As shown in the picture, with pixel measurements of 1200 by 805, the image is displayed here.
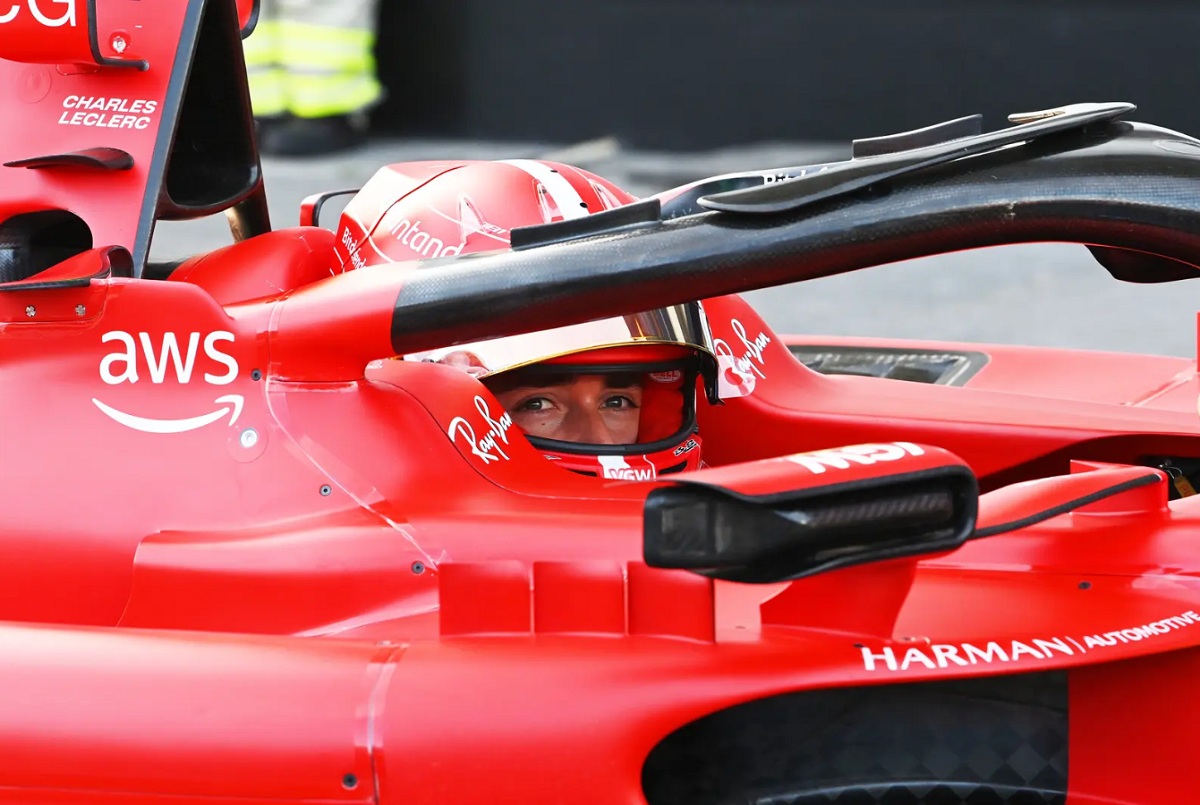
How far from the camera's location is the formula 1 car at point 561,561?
1.62 metres

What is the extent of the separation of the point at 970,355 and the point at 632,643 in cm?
198

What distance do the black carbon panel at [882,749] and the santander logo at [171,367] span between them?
743mm

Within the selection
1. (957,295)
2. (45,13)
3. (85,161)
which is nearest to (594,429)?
(85,161)

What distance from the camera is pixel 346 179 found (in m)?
8.56

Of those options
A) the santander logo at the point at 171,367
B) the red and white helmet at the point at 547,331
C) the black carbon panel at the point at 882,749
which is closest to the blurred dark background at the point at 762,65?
the red and white helmet at the point at 547,331

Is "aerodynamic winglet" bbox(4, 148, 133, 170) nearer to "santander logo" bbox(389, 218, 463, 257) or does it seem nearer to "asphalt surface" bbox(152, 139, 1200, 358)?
"santander logo" bbox(389, 218, 463, 257)

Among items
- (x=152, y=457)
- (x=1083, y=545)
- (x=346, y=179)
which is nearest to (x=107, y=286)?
(x=152, y=457)

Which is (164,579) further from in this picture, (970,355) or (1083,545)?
(970,355)

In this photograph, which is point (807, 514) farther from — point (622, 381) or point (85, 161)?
point (85, 161)

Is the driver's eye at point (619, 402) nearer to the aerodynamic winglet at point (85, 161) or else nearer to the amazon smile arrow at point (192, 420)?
the amazon smile arrow at point (192, 420)

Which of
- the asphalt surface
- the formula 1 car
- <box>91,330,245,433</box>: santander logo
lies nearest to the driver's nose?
the formula 1 car

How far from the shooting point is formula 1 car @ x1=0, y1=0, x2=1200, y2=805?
1617 mm

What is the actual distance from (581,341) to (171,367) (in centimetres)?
59

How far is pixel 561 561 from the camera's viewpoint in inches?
69.3
